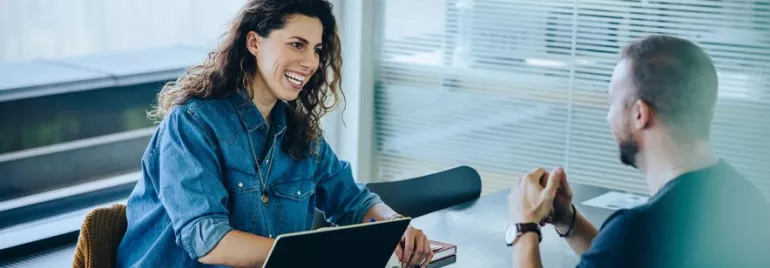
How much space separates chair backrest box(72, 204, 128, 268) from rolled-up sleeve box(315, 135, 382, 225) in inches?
20.7

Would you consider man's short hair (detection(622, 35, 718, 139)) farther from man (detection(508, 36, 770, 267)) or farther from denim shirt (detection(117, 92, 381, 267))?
→ denim shirt (detection(117, 92, 381, 267))

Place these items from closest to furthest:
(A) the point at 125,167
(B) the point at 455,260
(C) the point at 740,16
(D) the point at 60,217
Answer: (B) the point at 455,260 → (C) the point at 740,16 → (D) the point at 60,217 → (A) the point at 125,167

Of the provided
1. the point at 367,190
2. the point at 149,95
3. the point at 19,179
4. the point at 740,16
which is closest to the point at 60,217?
the point at 19,179

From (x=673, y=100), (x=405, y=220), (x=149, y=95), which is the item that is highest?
(x=673, y=100)

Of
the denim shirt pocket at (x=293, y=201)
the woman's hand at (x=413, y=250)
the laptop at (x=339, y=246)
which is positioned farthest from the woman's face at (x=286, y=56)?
the laptop at (x=339, y=246)

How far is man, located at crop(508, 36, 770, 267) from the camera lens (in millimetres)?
1762

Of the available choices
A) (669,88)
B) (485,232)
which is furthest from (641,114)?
(485,232)

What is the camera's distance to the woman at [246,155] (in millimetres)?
2145

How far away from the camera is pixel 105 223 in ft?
7.34

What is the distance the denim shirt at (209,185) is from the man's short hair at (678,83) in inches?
35.4

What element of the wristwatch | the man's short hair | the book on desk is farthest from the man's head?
the book on desk

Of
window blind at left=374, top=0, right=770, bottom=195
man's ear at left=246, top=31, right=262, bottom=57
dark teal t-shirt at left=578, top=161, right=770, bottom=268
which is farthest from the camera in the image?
window blind at left=374, top=0, right=770, bottom=195

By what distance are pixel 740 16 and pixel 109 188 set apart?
2.59 m

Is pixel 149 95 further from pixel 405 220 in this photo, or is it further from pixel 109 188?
pixel 405 220
